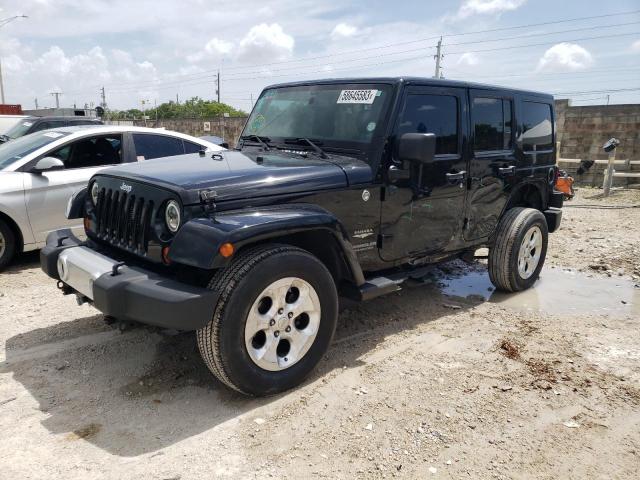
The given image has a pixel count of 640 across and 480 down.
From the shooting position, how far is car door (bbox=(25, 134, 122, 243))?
5605 millimetres

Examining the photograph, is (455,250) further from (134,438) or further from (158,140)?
(158,140)

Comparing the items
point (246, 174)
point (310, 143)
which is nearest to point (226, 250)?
point (246, 174)

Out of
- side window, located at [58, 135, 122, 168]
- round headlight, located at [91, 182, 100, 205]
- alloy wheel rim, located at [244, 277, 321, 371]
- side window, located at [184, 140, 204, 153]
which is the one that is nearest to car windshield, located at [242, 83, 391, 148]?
alloy wheel rim, located at [244, 277, 321, 371]

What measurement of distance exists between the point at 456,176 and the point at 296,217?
1821mm

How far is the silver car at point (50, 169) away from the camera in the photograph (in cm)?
552

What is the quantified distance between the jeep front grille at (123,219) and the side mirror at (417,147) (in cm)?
175

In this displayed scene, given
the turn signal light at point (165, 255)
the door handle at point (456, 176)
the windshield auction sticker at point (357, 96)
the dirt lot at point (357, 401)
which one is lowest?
the dirt lot at point (357, 401)

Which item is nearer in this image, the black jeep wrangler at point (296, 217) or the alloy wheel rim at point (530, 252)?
the black jeep wrangler at point (296, 217)

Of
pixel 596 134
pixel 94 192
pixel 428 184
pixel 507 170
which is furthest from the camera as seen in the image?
pixel 596 134

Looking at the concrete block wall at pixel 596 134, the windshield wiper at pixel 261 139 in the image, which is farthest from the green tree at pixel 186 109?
the windshield wiper at pixel 261 139

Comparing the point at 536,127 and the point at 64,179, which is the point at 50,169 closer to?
the point at 64,179

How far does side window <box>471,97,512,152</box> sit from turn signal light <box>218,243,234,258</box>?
270cm

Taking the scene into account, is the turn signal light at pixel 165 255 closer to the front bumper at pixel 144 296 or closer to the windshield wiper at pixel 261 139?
the front bumper at pixel 144 296

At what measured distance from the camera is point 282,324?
317 centimetres
